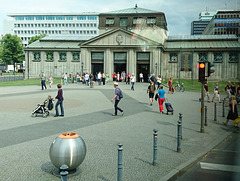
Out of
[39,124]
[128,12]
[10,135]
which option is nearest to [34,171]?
[10,135]

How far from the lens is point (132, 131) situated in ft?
42.1

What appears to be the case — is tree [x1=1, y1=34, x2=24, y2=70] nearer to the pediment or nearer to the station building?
the station building

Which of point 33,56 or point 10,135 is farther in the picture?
point 33,56

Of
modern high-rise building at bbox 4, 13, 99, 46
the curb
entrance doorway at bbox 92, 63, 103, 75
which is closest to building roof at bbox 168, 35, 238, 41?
entrance doorway at bbox 92, 63, 103, 75

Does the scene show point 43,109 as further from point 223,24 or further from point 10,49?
point 223,24

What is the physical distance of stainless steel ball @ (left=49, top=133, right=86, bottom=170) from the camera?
7219 millimetres

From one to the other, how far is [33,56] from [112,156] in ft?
193

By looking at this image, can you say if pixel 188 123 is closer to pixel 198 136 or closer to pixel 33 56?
pixel 198 136

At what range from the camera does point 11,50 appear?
95.2 m

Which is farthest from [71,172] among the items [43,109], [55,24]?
[55,24]

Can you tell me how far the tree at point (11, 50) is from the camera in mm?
94062

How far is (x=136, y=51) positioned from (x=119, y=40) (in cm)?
399

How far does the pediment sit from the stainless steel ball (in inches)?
1837

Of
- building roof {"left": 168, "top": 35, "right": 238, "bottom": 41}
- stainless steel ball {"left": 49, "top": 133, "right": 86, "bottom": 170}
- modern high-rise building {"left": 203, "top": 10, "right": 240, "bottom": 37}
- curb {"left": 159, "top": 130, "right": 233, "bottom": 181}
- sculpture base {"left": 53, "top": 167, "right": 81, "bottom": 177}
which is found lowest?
curb {"left": 159, "top": 130, "right": 233, "bottom": 181}
